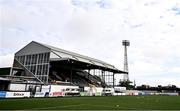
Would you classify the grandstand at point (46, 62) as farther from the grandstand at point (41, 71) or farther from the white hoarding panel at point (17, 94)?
the white hoarding panel at point (17, 94)

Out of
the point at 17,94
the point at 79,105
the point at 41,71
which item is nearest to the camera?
the point at 79,105

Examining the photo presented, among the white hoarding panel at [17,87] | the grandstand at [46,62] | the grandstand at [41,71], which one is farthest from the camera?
the grandstand at [46,62]

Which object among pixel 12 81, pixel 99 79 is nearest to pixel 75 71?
pixel 99 79

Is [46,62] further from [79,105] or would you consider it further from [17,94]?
[79,105]

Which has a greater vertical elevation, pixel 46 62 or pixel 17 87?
pixel 46 62

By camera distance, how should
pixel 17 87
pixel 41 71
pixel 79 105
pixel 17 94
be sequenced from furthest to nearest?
pixel 41 71 → pixel 17 87 → pixel 17 94 → pixel 79 105

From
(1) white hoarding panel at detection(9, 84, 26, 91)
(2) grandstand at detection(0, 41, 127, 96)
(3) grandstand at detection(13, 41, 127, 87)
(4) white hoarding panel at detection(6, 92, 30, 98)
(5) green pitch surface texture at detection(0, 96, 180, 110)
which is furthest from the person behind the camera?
(3) grandstand at detection(13, 41, 127, 87)

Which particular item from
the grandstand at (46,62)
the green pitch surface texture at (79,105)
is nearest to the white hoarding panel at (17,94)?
the green pitch surface texture at (79,105)

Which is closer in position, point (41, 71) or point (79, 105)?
point (79, 105)

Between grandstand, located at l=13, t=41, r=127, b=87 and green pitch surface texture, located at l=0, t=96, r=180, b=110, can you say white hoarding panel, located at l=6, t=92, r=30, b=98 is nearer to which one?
green pitch surface texture, located at l=0, t=96, r=180, b=110

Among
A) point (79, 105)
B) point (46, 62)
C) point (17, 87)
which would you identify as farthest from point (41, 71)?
point (79, 105)

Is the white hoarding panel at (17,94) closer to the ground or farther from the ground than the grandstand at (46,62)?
closer to the ground

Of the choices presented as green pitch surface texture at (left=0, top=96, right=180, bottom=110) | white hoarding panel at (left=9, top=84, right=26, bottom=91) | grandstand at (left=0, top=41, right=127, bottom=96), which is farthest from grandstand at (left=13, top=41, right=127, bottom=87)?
green pitch surface texture at (left=0, top=96, right=180, bottom=110)

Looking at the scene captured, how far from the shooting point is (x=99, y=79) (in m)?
95.1
